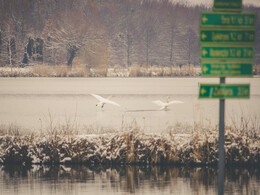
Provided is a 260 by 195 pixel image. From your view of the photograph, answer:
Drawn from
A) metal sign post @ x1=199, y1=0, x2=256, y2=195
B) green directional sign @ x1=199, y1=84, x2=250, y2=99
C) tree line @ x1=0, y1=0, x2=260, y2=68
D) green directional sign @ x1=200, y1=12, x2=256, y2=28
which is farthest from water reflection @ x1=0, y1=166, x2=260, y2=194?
tree line @ x1=0, y1=0, x2=260, y2=68

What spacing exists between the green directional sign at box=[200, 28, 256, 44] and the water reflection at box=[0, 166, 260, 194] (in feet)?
9.19

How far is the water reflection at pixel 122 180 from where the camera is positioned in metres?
7.95

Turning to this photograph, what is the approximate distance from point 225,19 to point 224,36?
0.18 meters

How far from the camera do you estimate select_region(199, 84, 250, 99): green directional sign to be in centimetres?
562

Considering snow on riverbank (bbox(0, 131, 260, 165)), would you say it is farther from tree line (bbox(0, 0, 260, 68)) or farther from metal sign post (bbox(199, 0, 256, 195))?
tree line (bbox(0, 0, 260, 68))

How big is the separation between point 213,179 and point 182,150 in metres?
1.05

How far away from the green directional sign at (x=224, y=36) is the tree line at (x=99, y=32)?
194ft

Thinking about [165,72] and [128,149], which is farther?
[165,72]

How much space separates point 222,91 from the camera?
5621 millimetres

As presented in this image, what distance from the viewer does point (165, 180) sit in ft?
27.9

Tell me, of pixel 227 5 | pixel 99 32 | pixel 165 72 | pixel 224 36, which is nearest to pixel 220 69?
pixel 224 36

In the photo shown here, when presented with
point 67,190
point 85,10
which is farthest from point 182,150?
point 85,10

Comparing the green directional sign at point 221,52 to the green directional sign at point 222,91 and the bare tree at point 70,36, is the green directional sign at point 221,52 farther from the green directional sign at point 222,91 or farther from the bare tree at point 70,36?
the bare tree at point 70,36

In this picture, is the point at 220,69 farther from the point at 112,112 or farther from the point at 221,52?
the point at 112,112
